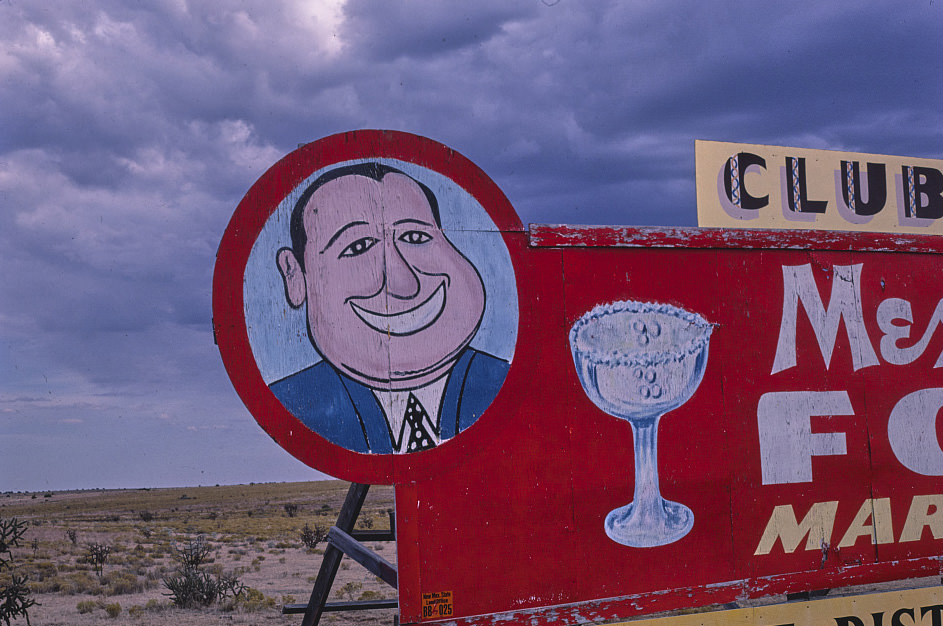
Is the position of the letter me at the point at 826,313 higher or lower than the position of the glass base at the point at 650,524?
higher

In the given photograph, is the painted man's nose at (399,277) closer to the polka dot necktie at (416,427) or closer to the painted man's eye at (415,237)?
the painted man's eye at (415,237)

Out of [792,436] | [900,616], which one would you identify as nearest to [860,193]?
[792,436]

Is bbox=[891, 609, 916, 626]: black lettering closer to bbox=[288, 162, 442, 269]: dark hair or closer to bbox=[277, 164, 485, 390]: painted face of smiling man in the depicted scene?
bbox=[277, 164, 485, 390]: painted face of smiling man

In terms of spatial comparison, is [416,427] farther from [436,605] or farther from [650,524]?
[650,524]

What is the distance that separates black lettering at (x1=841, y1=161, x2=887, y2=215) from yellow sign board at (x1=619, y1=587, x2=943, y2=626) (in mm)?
4334

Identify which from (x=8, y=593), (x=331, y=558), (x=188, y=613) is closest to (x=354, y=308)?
(x=331, y=558)

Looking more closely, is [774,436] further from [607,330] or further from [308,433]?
[308,433]

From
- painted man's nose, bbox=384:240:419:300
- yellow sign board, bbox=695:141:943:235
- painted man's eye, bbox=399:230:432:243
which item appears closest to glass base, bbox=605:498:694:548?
painted man's nose, bbox=384:240:419:300

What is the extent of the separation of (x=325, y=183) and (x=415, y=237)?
61 centimetres

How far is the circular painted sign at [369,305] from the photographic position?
14.4ft

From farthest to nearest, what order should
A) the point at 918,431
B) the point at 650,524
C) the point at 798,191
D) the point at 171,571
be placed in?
the point at 171,571 < the point at 798,191 < the point at 918,431 < the point at 650,524

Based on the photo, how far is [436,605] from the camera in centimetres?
439

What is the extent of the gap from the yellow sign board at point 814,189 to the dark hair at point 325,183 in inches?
148

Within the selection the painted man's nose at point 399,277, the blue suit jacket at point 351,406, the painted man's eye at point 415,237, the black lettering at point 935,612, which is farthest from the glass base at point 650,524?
the black lettering at point 935,612
